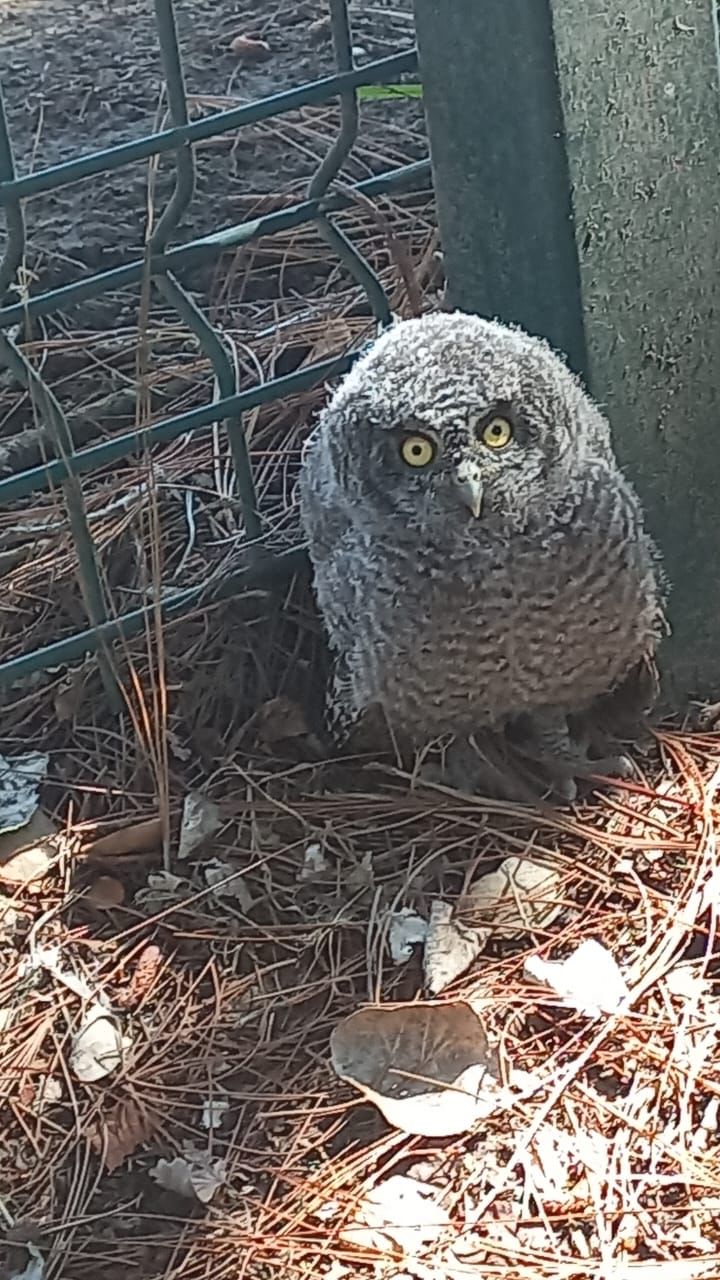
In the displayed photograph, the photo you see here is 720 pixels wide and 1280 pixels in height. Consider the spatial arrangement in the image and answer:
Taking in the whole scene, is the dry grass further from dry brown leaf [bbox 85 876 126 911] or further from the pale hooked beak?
the pale hooked beak

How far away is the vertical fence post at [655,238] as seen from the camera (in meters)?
2.11

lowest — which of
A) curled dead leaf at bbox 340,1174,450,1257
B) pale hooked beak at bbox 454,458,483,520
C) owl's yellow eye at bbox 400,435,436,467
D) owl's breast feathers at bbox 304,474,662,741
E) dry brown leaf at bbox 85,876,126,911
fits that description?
curled dead leaf at bbox 340,1174,450,1257

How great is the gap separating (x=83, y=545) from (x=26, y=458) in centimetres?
67

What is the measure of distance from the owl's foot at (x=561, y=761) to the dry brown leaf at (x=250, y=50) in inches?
94.9

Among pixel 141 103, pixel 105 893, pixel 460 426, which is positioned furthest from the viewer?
pixel 141 103

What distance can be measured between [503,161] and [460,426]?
467 mm

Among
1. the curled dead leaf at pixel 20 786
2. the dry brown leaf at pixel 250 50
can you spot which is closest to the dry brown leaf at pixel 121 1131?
the curled dead leaf at pixel 20 786

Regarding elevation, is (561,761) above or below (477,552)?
below

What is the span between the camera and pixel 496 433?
6.86ft

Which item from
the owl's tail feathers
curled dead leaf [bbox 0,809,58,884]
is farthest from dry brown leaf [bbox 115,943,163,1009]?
the owl's tail feathers

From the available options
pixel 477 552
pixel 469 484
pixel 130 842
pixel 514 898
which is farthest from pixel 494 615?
pixel 130 842

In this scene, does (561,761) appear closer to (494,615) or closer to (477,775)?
(477,775)

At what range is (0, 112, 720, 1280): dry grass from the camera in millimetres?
1920

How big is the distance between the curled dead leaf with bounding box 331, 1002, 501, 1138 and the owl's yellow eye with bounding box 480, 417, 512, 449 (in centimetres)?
76
